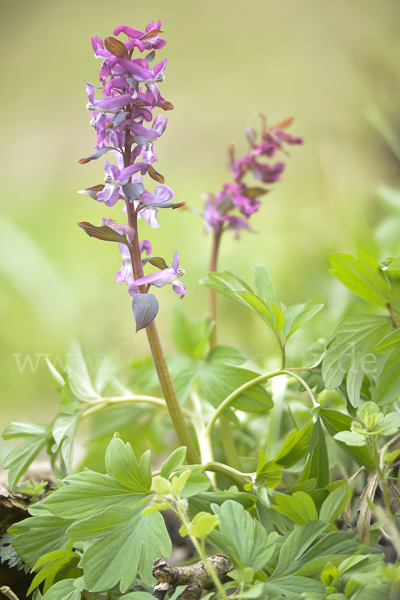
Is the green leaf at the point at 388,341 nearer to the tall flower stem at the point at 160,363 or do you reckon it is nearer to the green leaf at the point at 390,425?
the green leaf at the point at 390,425

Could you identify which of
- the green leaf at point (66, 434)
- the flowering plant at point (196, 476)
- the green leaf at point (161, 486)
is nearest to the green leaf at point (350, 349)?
the flowering plant at point (196, 476)

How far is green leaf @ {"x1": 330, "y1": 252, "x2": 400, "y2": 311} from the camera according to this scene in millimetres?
455

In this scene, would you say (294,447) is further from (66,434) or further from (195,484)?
(66,434)

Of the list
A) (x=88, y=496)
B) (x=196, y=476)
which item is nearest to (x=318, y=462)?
(x=196, y=476)

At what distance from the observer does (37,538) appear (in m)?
0.47

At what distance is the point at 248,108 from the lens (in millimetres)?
2555

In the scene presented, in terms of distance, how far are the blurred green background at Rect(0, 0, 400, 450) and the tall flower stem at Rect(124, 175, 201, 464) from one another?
110 cm

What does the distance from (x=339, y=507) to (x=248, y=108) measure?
2.52 meters

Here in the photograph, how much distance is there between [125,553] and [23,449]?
231 millimetres

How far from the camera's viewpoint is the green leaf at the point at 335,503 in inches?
16.5

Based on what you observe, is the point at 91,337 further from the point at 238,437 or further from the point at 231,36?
the point at 231,36

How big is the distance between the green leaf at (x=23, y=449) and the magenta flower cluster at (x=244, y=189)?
1.38ft

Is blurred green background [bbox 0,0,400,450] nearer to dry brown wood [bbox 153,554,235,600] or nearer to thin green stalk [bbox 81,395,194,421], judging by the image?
thin green stalk [bbox 81,395,194,421]

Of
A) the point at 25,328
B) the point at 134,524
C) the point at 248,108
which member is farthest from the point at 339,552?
the point at 248,108
